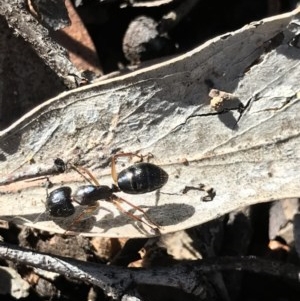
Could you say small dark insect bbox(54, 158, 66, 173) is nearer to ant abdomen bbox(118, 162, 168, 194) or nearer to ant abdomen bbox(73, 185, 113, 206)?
ant abdomen bbox(73, 185, 113, 206)

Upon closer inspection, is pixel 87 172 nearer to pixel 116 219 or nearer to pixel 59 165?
pixel 59 165

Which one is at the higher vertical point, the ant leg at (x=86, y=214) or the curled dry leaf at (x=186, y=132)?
the curled dry leaf at (x=186, y=132)

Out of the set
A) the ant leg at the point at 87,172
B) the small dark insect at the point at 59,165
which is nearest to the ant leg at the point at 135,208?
the ant leg at the point at 87,172

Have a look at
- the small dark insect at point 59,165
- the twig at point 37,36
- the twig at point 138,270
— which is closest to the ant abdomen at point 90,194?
the small dark insect at point 59,165

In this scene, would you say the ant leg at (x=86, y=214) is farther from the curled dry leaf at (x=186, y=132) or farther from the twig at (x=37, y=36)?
the twig at (x=37, y=36)

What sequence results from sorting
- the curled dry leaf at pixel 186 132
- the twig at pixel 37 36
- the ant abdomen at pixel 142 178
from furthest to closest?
the twig at pixel 37 36 → the ant abdomen at pixel 142 178 → the curled dry leaf at pixel 186 132

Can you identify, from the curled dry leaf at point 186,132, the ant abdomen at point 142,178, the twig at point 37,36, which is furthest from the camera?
the twig at point 37,36

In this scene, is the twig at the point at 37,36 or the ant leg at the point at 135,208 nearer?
the ant leg at the point at 135,208

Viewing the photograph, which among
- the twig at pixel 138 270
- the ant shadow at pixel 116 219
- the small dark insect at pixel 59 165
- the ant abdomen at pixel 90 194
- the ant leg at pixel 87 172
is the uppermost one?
the small dark insect at pixel 59 165
